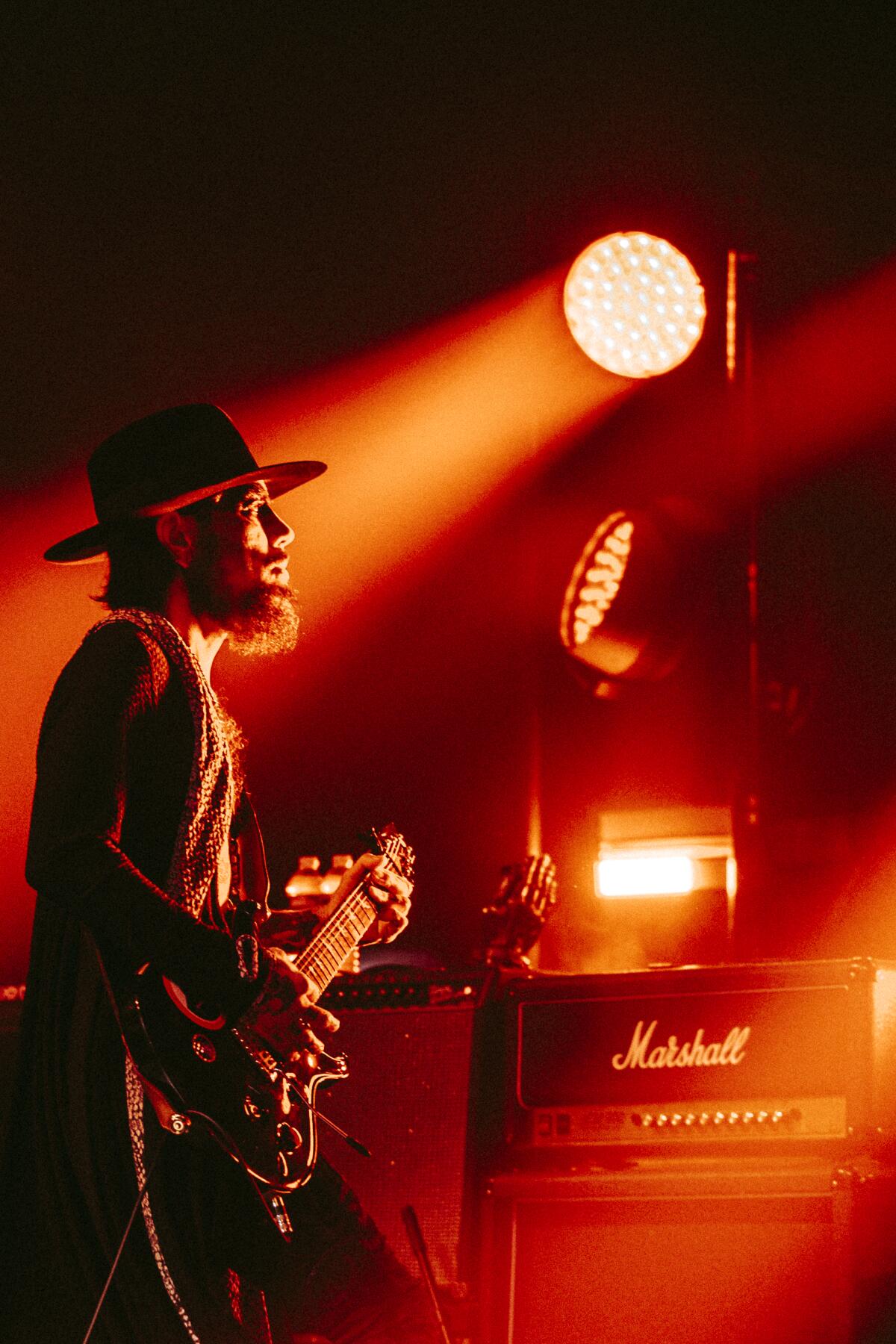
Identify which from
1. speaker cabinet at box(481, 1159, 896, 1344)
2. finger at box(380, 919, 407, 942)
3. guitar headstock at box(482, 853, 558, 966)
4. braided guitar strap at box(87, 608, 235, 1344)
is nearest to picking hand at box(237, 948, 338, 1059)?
braided guitar strap at box(87, 608, 235, 1344)

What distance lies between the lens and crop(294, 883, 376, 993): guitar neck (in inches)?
91.4

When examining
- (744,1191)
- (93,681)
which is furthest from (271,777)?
(93,681)

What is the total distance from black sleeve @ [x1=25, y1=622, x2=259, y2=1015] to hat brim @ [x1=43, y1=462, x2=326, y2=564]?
33 cm

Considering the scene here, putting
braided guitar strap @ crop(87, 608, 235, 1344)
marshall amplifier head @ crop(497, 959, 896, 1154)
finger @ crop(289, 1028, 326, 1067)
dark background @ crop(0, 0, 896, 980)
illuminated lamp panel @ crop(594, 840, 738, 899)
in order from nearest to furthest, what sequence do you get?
1. braided guitar strap @ crop(87, 608, 235, 1344)
2. finger @ crop(289, 1028, 326, 1067)
3. marshall amplifier head @ crop(497, 959, 896, 1154)
4. dark background @ crop(0, 0, 896, 980)
5. illuminated lamp panel @ crop(594, 840, 738, 899)

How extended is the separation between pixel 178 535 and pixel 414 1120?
1.42 metres

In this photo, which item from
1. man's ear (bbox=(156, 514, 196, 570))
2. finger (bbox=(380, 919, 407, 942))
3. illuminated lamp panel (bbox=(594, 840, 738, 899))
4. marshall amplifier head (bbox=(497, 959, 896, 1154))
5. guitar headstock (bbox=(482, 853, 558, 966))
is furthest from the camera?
illuminated lamp panel (bbox=(594, 840, 738, 899))

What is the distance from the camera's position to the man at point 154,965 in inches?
67.8

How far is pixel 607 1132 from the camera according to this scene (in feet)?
9.50

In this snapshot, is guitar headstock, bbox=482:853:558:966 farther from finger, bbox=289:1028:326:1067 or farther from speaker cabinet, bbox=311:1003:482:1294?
finger, bbox=289:1028:326:1067

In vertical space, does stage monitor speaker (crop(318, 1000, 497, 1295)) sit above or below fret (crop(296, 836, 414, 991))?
below

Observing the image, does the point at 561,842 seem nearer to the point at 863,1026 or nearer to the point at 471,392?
the point at 471,392

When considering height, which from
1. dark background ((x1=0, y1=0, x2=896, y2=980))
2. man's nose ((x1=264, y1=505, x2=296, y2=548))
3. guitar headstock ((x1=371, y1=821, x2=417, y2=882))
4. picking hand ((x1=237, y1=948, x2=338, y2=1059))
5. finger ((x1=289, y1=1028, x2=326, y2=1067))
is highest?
dark background ((x1=0, y1=0, x2=896, y2=980))

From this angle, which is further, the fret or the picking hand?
the fret

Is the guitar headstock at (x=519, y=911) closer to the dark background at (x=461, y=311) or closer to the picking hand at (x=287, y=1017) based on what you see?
the dark background at (x=461, y=311)
